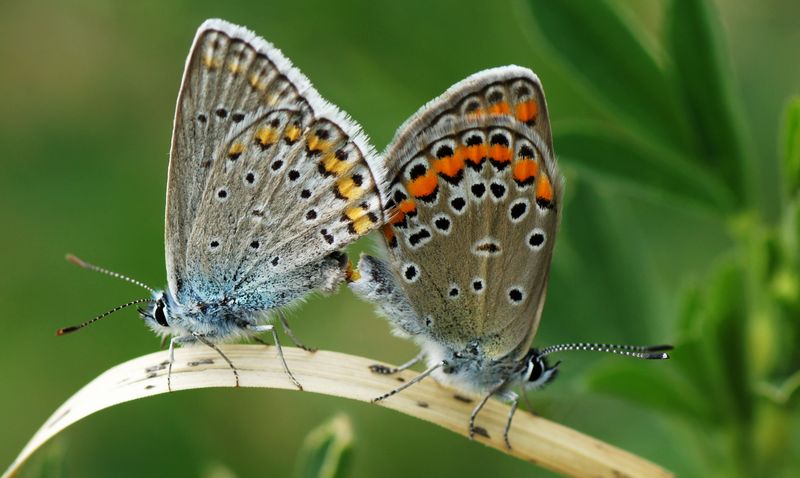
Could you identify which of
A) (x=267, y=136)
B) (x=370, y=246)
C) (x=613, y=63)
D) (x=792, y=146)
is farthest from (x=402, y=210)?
(x=792, y=146)

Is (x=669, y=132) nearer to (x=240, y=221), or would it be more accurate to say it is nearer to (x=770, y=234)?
(x=770, y=234)

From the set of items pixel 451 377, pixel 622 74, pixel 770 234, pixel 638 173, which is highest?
pixel 622 74

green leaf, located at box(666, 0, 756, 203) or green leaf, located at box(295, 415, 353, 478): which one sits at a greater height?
green leaf, located at box(666, 0, 756, 203)

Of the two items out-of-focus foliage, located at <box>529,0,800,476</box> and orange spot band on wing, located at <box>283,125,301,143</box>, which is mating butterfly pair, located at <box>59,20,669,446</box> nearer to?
orange spot band on wing, located at <box>283,125,301,143</box>

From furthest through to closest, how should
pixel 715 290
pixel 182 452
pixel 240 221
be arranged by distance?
1. pixel 182 452
2. pixel 240 221
3. pixel 715 290

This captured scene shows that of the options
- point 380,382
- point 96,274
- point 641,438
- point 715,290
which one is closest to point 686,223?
point 641,438

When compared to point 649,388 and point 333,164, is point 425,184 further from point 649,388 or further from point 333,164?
point 649,388

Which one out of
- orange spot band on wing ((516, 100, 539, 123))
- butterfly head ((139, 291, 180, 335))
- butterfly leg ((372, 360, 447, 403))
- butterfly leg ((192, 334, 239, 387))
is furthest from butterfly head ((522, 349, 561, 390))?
butterfly head ((139, 291, 180, 335))
